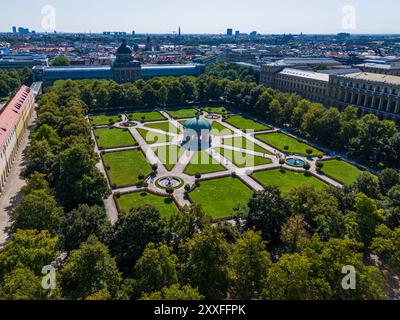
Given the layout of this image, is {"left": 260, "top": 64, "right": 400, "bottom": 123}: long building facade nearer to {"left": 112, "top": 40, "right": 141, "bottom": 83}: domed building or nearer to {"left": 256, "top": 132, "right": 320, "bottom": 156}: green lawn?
{"left": 256, "top": 132, "right": 320, "bottom": 156}: green lawn

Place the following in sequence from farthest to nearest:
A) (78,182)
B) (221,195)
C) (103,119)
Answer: (103,119) → (221,195) → (78,182)

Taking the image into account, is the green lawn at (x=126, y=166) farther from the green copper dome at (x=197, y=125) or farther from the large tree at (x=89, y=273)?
the large tree at (x=89, y=273)

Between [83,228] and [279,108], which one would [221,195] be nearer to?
[83,228]

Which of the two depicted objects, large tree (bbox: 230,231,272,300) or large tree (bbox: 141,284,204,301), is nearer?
large tree (bbox: 141,284,204,301)

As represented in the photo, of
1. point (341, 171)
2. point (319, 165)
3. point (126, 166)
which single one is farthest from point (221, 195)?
point (341, 171)

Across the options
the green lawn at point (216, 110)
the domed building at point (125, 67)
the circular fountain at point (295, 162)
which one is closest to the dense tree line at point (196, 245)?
the circular fountain at point (295, 162)

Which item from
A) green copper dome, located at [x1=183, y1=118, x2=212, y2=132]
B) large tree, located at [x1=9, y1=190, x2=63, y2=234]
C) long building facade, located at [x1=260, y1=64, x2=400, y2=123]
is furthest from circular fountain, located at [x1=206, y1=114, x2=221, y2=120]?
large tree, located at [x1=9, y1=190, x2=63, y2=234]

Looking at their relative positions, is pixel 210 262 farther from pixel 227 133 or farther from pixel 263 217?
pixel 227 133
